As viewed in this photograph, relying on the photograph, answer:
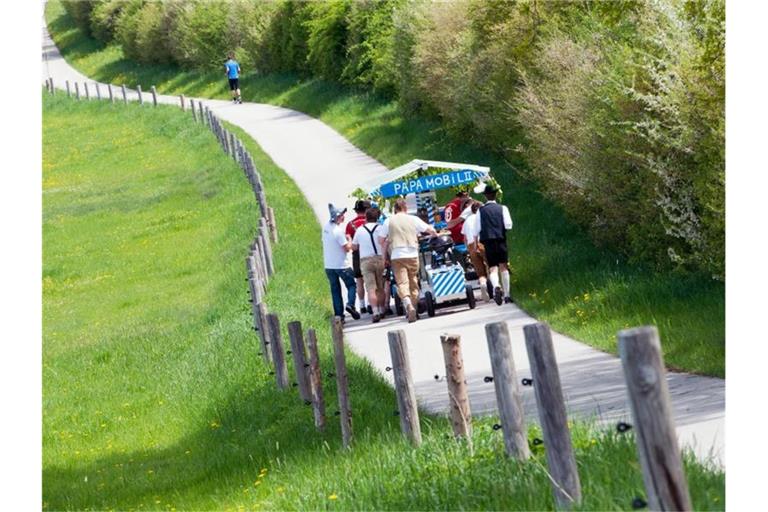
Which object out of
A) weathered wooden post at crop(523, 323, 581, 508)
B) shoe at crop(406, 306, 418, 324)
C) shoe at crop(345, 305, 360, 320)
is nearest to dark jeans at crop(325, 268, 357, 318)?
shoe at crop(345, 305, 360, 320)

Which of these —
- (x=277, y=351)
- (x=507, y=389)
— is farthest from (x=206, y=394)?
(x=507, y=389)

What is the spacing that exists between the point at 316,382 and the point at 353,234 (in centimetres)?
952

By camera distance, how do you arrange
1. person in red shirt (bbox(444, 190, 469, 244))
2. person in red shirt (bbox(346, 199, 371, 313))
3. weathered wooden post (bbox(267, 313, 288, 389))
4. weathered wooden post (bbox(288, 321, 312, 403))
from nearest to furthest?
weathered wooden post (bbox(288, 321, 312, 403)), weathered wooden post (bbox(267, 313, 288, 389)), person in red shirt (bbox(346, 199, 371, 313)), person in red shirt (bbox(444, 190, 469, 244))

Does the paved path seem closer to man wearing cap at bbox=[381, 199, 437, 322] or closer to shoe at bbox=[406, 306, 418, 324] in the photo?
shoe at bbox=[406, 306, 418, 324]

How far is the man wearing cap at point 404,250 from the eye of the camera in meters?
22.7

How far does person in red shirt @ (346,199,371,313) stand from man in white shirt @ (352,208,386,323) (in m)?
0.34

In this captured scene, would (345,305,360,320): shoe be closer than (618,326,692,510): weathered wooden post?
No

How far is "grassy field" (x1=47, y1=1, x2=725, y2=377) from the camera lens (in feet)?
56.5

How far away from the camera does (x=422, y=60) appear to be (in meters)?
38.4

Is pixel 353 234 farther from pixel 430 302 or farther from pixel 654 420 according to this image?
pixel 654 420

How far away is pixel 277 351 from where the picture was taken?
17.9m

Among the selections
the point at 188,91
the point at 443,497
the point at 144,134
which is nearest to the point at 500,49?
the point at 443,497

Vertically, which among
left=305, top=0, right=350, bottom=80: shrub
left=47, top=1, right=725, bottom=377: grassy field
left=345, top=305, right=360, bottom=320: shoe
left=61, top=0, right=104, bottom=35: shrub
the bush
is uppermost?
left=61, top=0, right=104, bottom=35: shrub

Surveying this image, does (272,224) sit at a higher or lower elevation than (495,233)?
lower
